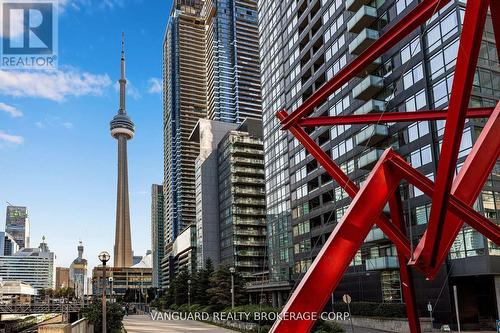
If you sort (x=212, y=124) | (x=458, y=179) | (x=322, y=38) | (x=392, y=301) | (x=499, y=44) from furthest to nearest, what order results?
(x=212, y=124)
(x=322, y=38)
(x=392, y=301)
(x=458, y=179)
(x=499, y=44)

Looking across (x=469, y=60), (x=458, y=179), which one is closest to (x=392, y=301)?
(x=458, y=179)

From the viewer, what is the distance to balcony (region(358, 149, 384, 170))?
5141 centimetres

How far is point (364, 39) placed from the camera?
5412 cm

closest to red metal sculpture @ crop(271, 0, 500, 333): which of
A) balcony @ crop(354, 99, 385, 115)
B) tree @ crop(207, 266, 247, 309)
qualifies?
balcony @ crop(354, 99, 385, 115)

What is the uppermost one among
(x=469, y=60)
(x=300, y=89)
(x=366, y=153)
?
(x=300, y=89)

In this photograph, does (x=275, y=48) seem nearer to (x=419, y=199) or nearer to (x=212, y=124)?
(x=419, y=199)

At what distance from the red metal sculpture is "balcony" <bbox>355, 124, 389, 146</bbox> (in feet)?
125

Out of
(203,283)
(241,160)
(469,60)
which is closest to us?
(469,60)

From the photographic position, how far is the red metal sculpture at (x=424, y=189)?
312 inches

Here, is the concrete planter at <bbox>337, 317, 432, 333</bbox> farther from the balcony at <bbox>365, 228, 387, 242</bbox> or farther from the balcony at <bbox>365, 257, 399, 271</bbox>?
the balcony at <bbox>365, 228, 387, 242</bbox>

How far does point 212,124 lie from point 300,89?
74.4 metres

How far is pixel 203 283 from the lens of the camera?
263ft

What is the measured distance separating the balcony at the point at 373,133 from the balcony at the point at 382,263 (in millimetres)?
11300

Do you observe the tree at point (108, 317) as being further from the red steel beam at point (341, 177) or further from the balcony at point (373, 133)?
the red steel beam at point (341, 177)
